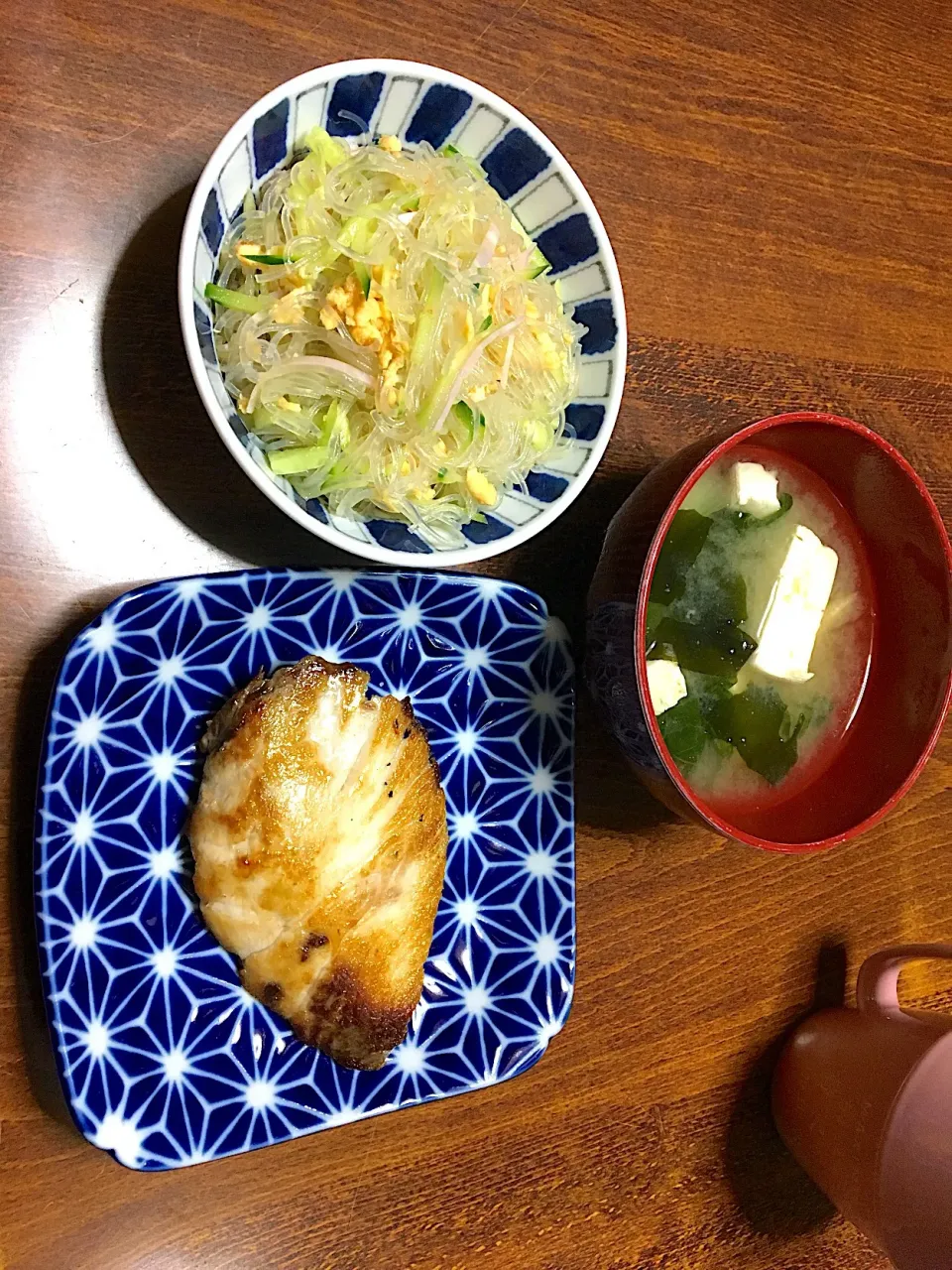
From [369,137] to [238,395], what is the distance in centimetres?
36

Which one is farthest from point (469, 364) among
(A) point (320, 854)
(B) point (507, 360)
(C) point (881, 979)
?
(C) point (881, 979)

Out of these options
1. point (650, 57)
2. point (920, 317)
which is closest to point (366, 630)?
point (650, 57)

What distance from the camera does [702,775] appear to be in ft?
4.49

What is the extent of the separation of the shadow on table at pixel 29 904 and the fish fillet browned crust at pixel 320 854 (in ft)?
0.66

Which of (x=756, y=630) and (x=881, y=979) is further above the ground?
(x=756, y=630)

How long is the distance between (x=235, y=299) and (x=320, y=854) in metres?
0.66

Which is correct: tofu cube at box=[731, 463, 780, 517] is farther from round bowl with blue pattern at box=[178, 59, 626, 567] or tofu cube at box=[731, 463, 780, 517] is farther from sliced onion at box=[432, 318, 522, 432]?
sliced onion at box=[432, 318, 522, 432]

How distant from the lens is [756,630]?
135 cm

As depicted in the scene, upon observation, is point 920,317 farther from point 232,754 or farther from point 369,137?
point 232,754

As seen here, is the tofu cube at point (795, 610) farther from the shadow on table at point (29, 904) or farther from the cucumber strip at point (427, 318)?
the shadow on table at point (29, 904)

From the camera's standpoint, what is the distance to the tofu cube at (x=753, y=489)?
4.42ft

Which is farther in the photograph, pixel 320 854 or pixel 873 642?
pixel 873 642

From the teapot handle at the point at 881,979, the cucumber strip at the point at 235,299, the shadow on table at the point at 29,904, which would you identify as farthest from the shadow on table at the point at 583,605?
the shadow on table at the point at 29,904

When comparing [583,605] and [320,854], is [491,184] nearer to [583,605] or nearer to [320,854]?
[583,605]
